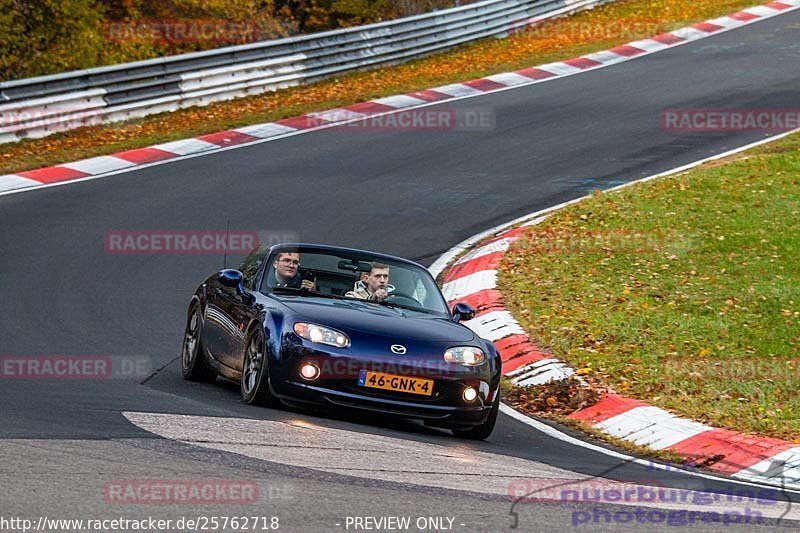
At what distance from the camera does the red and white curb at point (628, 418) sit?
8.66m

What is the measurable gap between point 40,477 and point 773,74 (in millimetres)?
21150

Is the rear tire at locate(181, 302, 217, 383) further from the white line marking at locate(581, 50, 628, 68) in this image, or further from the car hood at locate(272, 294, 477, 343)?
the white line marking at locate(581, 50, 628, 68)

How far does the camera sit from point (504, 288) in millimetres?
13422

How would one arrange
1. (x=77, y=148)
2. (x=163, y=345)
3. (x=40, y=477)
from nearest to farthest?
1. (x=40, y=477)
2. (x=163, y=345)
3. (x=77, y=148)

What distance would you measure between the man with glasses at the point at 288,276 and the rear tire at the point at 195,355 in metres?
0.93

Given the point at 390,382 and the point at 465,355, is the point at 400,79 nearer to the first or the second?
the point at 465,355

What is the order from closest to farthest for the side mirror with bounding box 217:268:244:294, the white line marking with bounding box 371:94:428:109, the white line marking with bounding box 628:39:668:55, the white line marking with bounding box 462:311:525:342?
the side mirror with bounding box 217:268:244:294
the white line marking with bounding box 462:311:525:342
the white line marking with bounding box 371:94:428:109
the white line marking with bounding box 628:39:668:55

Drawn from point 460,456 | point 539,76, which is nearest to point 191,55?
point 539,76

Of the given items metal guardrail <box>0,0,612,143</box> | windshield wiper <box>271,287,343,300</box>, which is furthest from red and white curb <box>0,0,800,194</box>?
windshield wiper <box>271,287,343,300</box>

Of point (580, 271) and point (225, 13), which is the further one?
point (225, 13)

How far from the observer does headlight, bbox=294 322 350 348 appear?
8.91 meters

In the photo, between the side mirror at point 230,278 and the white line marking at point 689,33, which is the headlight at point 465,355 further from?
the white line marking at point 689,33

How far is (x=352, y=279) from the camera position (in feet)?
33.4

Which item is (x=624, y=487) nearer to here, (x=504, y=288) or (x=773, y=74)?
(x=504, y=288)
